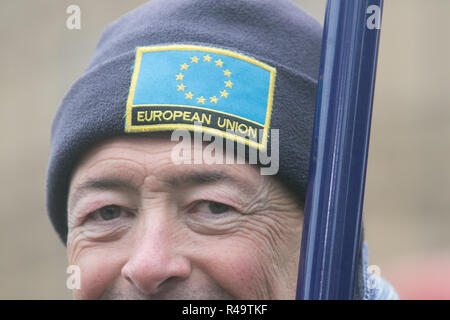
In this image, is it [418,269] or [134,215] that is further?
[418,269]

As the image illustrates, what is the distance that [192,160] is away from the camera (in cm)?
166

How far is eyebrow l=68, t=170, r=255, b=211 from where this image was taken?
1.67 m

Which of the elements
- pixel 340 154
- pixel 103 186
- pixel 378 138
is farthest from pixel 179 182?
pixel 378 138

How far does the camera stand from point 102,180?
5.66 feet

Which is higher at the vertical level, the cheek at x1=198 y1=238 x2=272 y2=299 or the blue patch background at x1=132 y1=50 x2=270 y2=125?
the blue patch background at x1=132 y1=50 x2=270 y2=125

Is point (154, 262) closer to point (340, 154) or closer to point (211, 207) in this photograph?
point (211, 207)

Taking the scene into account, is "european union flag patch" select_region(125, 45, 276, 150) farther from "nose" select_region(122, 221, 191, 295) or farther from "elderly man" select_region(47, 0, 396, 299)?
"nose" select_region(122, 221, 191, 295)

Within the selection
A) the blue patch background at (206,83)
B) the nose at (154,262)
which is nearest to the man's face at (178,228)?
the nose at (154,262)

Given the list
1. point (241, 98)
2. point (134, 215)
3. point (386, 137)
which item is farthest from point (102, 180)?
point (386, 137)

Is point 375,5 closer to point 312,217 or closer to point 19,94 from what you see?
point 312,217

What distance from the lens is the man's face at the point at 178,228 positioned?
161 centimetres

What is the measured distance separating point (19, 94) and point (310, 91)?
713cm

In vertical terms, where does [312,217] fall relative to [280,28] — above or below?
below

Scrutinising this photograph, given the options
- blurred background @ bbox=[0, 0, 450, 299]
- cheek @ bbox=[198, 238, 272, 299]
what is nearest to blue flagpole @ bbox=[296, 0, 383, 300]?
cheek @ bbox=[198, 238, 272, 299]
